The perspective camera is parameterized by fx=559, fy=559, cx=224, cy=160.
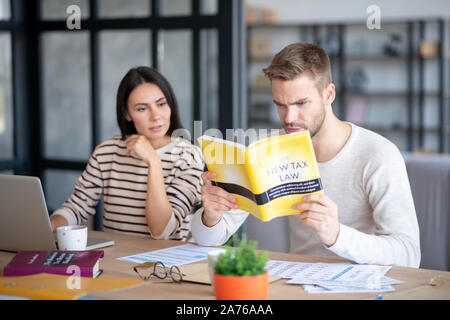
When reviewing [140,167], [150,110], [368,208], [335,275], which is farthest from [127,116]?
[335,275]

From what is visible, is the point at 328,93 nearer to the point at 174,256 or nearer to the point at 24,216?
the point at 174,256

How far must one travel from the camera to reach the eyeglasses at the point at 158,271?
1.31 meters

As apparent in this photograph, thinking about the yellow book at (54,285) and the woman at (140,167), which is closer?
the yellow book at (54,285)

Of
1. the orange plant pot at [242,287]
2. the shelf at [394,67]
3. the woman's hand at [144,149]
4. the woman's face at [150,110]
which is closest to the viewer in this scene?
the orange plant pot at [242,287]

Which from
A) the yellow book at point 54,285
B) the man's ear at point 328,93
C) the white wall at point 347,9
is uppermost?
the white wall at point 347,9

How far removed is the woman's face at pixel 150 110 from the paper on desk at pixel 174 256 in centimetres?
59

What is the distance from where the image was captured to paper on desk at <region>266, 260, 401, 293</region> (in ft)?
4.00

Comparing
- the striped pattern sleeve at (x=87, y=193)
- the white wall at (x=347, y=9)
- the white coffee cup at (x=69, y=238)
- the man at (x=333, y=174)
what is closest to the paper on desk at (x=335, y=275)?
the man at (x=333, y=174)

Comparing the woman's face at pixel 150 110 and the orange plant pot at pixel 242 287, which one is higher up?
the woman's face at pixel 150 110

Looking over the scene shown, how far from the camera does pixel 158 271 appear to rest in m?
1.38

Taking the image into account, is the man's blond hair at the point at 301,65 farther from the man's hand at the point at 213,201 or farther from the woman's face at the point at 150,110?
the woman's face at the point at 150,110

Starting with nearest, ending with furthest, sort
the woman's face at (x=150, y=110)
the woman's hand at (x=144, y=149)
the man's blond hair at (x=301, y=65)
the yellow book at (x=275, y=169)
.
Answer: the yellow book at (x=275, y=169) → the man's blond hair at (x=301, y=65) → the woman's hand at (x=144, y=149) → the woman's face at (x=150, y=110)

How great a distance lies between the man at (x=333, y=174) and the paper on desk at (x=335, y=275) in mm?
127

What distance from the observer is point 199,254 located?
1.57 metres
